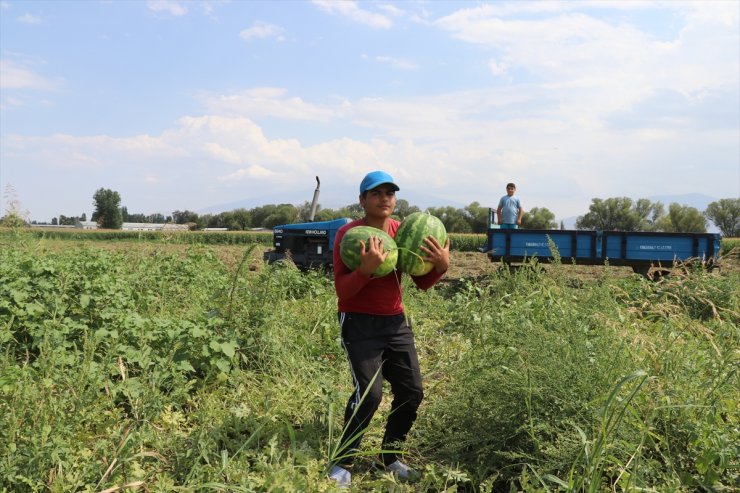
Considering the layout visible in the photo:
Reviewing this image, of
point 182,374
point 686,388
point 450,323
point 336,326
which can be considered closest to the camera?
point 686,388

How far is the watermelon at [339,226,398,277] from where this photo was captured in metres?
3.06

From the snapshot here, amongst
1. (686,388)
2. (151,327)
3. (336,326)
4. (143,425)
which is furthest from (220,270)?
(686,388)

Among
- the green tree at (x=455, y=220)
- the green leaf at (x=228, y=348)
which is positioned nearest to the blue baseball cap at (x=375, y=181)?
the green leaf at (x=228, y=348)

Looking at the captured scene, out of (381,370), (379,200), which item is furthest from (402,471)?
(379,200)

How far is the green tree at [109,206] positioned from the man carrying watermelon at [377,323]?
115020 millimetres

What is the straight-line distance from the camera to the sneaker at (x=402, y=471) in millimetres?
3295

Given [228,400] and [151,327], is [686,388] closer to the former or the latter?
[228,400]

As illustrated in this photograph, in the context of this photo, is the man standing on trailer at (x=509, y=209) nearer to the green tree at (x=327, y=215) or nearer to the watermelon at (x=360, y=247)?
the green tree at (x=327, y=215)

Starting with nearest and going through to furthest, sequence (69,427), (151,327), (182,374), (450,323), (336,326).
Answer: (69,427), (182,374), (151,327), (336,326), (450,323)

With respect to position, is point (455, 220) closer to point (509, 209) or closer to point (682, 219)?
point (509, 209)

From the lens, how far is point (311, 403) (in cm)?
420

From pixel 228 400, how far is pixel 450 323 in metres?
3.09

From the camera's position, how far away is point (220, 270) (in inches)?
348

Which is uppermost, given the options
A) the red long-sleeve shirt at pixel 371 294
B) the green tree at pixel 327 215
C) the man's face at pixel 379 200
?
the green tree at pixel 327 215
